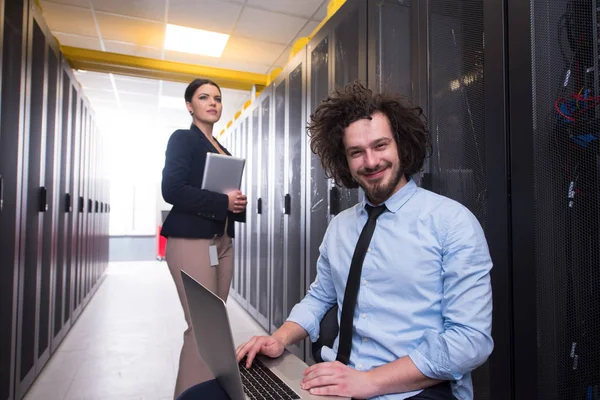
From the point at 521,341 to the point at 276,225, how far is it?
2320mm

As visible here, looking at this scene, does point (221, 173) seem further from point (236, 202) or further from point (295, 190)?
point (295, 190)

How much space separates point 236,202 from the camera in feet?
6.03

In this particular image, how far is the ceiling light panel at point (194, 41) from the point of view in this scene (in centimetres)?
388

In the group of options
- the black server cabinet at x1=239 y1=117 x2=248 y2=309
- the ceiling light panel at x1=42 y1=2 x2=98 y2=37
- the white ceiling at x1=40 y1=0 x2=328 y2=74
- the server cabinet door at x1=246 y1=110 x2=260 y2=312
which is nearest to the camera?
the white ceiling at x1=40 y1=0 x2=328 y2=74

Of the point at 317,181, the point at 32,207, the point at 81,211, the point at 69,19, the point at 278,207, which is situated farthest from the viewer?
the point at 81,211

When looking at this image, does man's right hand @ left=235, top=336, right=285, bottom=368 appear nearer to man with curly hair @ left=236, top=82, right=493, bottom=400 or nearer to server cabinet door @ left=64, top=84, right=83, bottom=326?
man with curly hair @ left=236, top=82, right=493, bottom=400

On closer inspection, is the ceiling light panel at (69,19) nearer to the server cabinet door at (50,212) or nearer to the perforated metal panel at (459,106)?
the server cabinet door at (50,212)

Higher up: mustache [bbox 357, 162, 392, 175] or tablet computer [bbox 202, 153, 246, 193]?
tablet computer [bbox 202, 153, 246, 193]

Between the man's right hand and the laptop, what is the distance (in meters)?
0.02

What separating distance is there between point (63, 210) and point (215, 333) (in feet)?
9.26

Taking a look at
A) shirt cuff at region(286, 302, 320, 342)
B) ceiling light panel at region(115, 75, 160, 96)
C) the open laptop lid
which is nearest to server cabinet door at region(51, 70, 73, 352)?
ceiling light panel at region(115, 75, 160, 96)

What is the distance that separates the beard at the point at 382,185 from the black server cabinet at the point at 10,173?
163 centimetres

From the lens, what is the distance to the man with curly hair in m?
0.83

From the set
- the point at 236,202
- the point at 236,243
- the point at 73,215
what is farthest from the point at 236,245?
the point at 236,202
